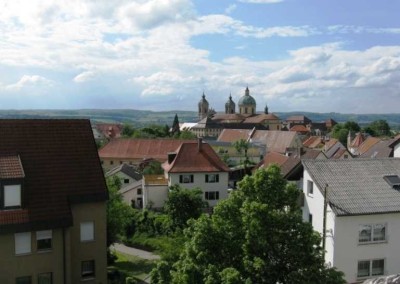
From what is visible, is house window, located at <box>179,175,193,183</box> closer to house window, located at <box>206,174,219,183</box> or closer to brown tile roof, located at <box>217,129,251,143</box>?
house window, located at <box>206,174,219,183</box>

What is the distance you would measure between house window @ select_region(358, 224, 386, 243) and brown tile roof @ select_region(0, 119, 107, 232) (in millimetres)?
13993

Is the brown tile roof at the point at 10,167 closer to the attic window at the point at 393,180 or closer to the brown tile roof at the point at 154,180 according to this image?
the attic window at the point at 393,180

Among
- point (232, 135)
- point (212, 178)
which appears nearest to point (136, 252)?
point (212, 178)

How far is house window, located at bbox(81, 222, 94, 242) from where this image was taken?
2486 cm

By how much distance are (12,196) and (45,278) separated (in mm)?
4449

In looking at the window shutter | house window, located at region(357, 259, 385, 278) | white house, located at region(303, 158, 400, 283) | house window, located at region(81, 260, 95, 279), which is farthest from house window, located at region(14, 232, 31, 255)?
house window, located at region(357, 259, 385, 278)

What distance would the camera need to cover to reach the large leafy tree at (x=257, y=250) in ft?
53.2

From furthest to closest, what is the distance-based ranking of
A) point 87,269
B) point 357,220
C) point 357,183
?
point 357,183 < point 87,269 < point 357,220

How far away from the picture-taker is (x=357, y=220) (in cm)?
2511

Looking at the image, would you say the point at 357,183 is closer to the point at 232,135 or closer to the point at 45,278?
the point at 45,278

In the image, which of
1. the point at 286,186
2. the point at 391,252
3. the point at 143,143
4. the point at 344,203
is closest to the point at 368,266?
the point at 391,252

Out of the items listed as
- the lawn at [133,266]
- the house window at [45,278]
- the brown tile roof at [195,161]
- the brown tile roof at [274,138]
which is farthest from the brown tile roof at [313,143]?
the house window at [45,278]

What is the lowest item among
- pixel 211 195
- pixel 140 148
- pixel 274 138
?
pixel 211 195

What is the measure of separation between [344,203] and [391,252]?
12.8 ft
